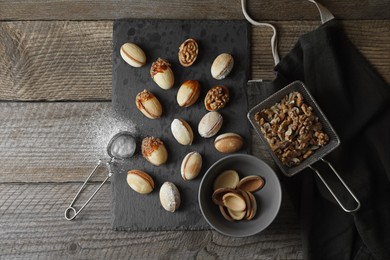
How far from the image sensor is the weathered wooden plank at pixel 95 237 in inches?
21.8

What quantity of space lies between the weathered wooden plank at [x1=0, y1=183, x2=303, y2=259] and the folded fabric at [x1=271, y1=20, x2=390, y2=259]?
0.10ft

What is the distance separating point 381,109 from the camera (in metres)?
0.54

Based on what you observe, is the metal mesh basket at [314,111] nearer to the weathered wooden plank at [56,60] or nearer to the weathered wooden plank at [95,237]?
the weathered wooden plank at [95,237]

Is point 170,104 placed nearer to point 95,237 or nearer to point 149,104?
point 149,104

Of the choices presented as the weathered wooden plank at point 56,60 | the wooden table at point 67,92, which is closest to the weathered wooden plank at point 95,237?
the wooden table at point 67,92

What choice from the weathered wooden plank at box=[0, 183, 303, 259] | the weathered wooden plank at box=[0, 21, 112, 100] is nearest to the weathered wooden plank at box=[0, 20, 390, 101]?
the weathered wooden plank at box=[0, 21, 112, 100]

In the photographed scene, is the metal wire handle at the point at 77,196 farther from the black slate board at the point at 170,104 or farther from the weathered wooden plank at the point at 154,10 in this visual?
the weathered wooden plank at the point at 154,10

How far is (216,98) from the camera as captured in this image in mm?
545

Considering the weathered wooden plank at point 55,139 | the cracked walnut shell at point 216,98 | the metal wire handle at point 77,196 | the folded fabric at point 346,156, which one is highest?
the weathered wooden plank at point 55,139

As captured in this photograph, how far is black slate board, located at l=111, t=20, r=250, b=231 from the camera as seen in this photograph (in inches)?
21.8

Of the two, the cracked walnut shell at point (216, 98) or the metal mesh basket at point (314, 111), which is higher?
the cracked walnut shell at point (216, 98)

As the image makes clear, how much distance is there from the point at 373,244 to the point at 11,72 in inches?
17.6

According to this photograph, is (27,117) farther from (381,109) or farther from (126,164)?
(381,109)

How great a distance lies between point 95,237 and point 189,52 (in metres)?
0.23
